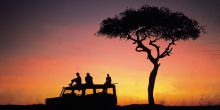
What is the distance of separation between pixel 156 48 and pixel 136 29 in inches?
143

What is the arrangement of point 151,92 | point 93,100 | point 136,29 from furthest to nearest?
point 136,29, point 151,92, point 93,100

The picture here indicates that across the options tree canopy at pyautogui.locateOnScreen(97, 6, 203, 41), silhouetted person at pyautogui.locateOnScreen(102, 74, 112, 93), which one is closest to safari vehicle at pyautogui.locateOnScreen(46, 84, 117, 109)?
silhouetted person at pyautogui.locateOnScreen(102, 74, 112, 93)

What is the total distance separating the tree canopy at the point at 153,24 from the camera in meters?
45.6

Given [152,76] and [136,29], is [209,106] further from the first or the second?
[136,29]

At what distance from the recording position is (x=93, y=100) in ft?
102

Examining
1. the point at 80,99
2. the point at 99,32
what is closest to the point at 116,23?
the point at 99,32

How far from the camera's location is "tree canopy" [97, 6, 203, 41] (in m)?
45.6

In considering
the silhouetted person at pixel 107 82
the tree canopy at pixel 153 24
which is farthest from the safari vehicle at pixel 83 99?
the tree canopy at pixel 153 24

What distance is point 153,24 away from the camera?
45562mm

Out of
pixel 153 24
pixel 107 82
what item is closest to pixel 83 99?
pixel 107 82

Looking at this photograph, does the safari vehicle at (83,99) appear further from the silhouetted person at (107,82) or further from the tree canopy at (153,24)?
the tree canopy at (153,24)

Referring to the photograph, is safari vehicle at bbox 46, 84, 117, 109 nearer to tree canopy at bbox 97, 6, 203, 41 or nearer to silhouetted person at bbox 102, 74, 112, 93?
silhouetted person at bbox 102, 74, 112, 93

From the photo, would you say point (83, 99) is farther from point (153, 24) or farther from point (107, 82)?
point (153, 24)

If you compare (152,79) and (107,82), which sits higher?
(152,79)
